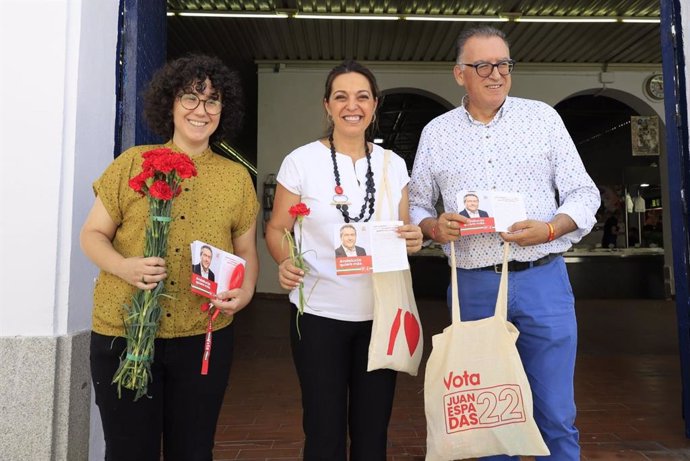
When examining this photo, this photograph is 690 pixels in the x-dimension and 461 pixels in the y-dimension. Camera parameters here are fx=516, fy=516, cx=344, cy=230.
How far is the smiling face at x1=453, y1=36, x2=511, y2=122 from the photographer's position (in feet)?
6.69

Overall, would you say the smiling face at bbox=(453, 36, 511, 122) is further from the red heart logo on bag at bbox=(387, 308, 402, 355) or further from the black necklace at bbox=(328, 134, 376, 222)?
the red heart logo on bag at bbox=(387, 308, 402, 355)

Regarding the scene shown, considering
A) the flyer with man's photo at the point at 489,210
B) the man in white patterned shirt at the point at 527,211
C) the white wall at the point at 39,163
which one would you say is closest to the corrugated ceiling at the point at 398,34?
the white wall at the point at 39,163

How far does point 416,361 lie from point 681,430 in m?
2.65

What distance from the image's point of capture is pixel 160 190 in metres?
1.56

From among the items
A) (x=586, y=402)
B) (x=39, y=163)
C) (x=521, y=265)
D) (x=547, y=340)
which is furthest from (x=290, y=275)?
(x=586, y=402)

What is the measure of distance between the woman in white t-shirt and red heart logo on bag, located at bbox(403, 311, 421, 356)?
0.42 ft

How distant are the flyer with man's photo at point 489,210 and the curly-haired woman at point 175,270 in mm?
804

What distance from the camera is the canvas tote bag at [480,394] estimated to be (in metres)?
1.82

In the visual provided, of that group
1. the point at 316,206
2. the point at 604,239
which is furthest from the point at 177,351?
the point at 604,239

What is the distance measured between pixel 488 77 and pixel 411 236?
732 millimetres

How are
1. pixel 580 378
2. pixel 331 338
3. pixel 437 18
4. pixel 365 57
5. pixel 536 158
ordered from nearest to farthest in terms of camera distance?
pixel 331 338 → pixel 536 158 → pixel 580 378 → pixel 437 18 → pixel 365 57

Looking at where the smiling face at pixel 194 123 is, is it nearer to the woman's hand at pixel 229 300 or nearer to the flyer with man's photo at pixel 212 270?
the flyer with man's photo at pixel 212 270

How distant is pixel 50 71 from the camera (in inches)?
92.0

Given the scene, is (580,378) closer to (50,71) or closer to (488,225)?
(488,225)
